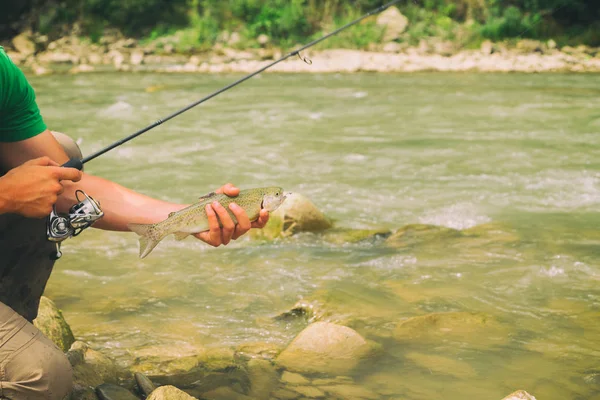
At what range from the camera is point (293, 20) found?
86.5 feet

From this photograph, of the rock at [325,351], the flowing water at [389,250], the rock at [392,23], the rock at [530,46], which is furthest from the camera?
the rock at [392,23]

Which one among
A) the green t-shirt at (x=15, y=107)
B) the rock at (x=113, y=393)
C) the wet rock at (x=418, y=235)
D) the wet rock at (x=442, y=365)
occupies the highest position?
the green t-shirt at (x=15, y=107)

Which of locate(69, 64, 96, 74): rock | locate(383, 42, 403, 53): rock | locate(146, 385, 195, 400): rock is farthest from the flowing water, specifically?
locate(383, 42, 403, 53): rock

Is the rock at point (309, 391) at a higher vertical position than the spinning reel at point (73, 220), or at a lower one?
lower

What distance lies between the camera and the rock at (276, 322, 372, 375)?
341cm

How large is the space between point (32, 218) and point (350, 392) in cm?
155

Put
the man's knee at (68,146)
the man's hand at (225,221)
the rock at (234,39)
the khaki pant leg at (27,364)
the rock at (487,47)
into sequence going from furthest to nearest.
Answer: the rock at (234,39), the rock at (487,47), the man's knee at (68,146), the man's hand at (225,221), the khaki pant leg at (27,364)

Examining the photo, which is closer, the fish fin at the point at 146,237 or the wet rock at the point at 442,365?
the fish fin at the point at 146,237

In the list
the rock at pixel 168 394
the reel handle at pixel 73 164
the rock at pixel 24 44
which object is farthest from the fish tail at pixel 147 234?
the rock at pixel 24 44

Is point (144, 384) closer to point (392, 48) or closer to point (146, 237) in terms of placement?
point (146, 237)

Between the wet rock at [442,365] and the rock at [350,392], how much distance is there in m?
0.38

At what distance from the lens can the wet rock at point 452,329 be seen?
3791mm

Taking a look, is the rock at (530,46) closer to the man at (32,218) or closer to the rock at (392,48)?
the rock at (392,48)

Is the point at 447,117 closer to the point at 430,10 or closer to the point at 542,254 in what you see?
the point at 542,254
